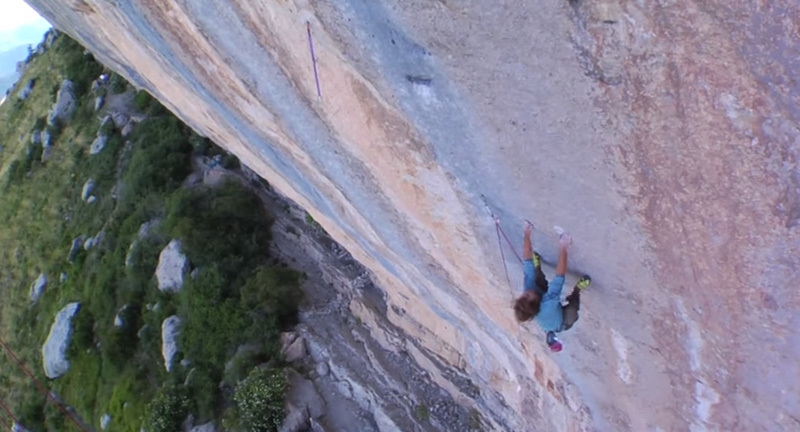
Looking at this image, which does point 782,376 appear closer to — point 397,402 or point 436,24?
point 436,24

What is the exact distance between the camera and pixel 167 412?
1032 centimetres

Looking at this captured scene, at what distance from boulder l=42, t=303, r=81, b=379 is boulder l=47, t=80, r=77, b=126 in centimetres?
741

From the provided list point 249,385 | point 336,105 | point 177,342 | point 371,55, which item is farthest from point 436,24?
point 177,342

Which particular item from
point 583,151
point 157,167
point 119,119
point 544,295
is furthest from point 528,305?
point 119,119

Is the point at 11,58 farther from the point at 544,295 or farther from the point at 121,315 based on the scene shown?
the point at 544,295

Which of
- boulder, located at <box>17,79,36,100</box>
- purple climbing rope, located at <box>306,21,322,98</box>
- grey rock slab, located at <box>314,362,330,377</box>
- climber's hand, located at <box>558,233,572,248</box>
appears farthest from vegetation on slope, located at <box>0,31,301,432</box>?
climber's hand, located at <box>558,233,572,248</box>

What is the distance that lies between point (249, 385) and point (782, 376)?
7.51 metres

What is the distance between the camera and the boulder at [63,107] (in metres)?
18.5

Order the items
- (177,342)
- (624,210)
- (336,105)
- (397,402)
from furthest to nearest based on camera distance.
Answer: (177,342) < (397,402) < (336,105) < (624,210)

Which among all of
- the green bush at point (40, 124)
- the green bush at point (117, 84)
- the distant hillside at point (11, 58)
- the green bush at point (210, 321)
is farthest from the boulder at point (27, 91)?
the distant hillside at point (11, 58)

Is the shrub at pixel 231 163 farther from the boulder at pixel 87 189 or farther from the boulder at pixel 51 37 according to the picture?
the boulder at pixel 51 37

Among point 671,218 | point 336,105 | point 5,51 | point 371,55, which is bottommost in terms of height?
point 5,51

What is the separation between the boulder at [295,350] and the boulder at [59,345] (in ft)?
Result: 21.4

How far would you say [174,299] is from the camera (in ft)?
39.4
